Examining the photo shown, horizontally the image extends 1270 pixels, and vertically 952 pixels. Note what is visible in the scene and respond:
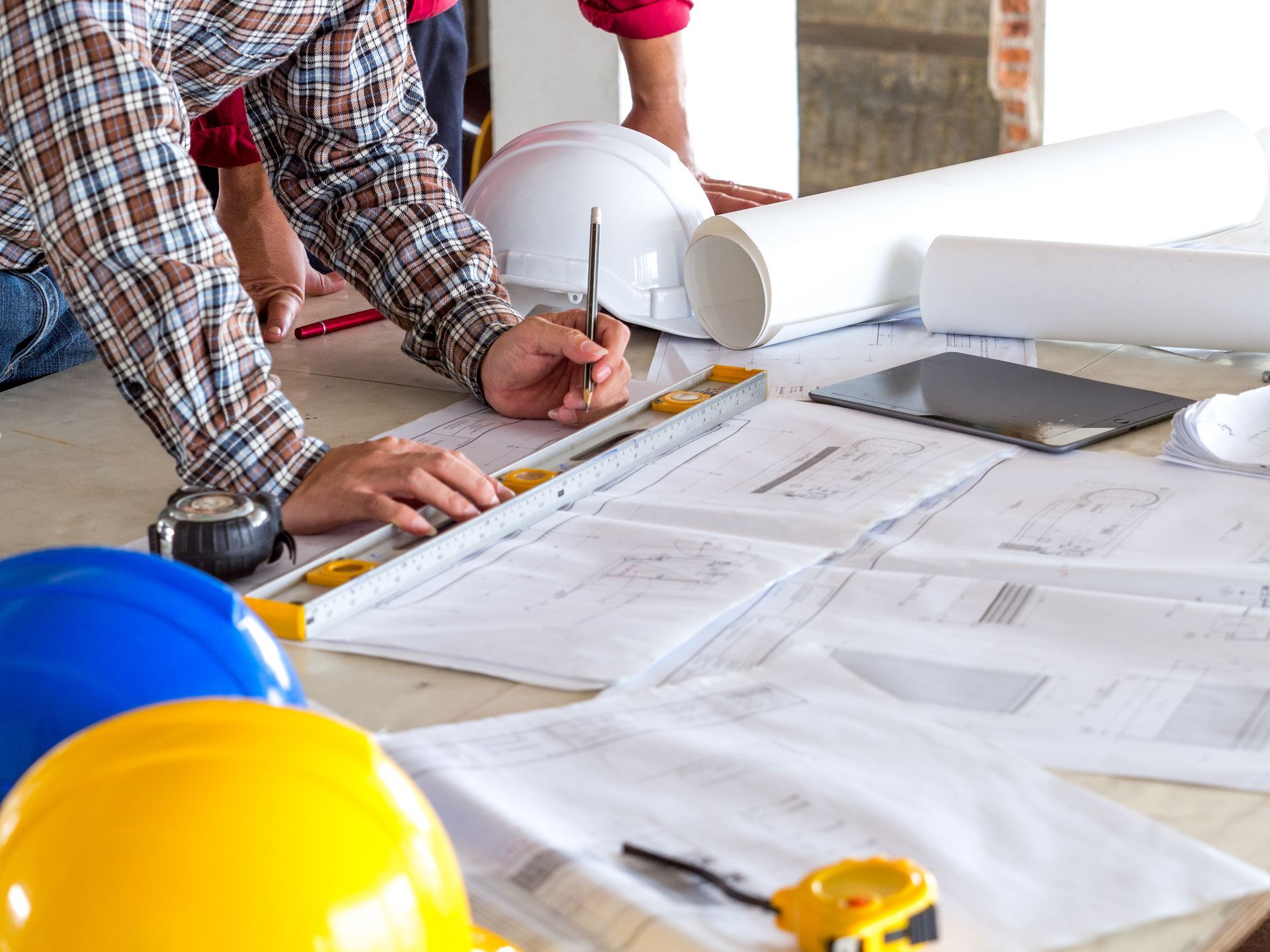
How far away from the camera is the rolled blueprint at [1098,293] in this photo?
161 centimetres

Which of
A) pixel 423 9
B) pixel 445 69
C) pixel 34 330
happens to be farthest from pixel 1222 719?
pixel 445 69

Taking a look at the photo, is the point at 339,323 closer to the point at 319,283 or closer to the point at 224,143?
the point at 319,283

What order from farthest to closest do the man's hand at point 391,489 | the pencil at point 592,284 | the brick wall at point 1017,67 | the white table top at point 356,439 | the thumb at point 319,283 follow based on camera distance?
1. the brick wall at point 1017,67
2. the thumb at point 319,283
3. the pencil at point 592,284
4. the man's hand at point 391,489
5. the white table top at point 356,439

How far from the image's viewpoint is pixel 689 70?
15.9ft

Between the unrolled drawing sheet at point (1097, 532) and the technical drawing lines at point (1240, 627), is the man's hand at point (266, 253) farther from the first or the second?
the technical drawing lines at point (1240, 627)

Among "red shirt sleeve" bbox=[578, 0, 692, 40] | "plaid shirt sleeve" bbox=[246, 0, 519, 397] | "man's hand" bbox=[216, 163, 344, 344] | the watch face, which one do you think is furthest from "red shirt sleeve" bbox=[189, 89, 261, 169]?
the watch face

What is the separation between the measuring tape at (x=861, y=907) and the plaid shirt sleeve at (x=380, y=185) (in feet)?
3.40

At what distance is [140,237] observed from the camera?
117cm

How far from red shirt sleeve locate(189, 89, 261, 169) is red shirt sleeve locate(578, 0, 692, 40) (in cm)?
61

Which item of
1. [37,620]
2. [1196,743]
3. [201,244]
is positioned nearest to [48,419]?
[201,244]

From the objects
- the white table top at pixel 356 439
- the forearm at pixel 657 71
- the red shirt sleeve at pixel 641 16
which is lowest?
the white table top at pixel 356 439

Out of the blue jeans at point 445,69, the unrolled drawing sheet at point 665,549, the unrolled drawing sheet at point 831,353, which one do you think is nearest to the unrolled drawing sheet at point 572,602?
the unrolled drawing sheet at point 665,549

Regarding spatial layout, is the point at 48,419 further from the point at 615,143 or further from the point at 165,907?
the point at 165,907

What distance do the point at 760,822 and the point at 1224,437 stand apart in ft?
2.70
